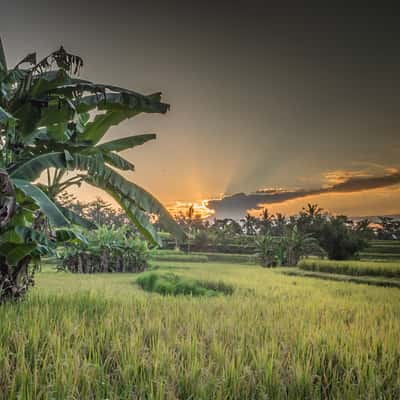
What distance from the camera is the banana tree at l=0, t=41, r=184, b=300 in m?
4.63

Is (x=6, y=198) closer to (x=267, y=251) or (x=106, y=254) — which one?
(x=106, y=254)

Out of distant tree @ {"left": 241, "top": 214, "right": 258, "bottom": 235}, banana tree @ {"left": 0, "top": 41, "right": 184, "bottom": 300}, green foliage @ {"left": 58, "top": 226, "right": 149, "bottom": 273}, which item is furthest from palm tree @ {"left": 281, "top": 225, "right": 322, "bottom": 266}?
distant tree @ {"left": 241, "top": 214, "right": 258, "bottom": 235}

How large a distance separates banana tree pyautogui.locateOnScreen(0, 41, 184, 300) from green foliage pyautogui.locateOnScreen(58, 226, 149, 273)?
28.8 ft

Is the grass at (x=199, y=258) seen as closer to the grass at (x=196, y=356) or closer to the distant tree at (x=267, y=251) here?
the distant tree at (x=267, y=251)

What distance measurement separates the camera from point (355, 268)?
12773mm

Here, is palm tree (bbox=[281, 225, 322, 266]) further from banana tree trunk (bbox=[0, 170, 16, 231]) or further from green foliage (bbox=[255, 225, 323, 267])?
banana tree trunk (bbox=[0, 170, 16, 231])

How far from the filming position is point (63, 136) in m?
5.73

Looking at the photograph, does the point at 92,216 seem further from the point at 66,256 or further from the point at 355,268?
the point at 355,268

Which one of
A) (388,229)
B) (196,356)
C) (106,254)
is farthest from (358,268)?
(388,229)

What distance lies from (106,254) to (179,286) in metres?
6.83

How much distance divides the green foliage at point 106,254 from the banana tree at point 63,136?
8792 mm

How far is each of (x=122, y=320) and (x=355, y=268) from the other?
1057 centimetres

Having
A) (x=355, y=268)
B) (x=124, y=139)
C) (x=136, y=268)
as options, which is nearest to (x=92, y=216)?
(x=136, y=268)

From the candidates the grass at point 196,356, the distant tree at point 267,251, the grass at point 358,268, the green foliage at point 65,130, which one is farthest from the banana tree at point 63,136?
the distant tree at point 267,251
